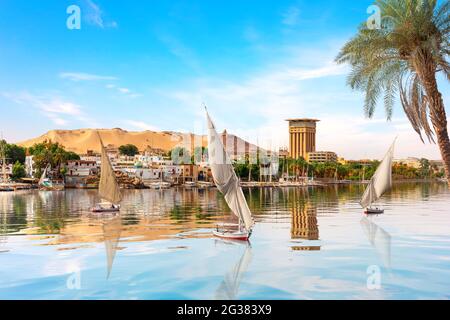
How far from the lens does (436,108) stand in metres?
16.9

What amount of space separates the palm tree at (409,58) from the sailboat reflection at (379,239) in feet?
13.5

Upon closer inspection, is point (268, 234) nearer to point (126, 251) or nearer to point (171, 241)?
point (171, 241)

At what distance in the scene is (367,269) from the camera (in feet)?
53.6

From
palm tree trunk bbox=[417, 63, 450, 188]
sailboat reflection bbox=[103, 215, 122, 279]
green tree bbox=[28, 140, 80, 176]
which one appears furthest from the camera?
green tree bbox=[28, 140, 80, 176]

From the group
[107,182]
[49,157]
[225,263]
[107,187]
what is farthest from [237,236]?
[49,157]

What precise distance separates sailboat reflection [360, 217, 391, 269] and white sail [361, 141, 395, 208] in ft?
20.2

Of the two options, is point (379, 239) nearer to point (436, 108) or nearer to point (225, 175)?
point (225, 175)

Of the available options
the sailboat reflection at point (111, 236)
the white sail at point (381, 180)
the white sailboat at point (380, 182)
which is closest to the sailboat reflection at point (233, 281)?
the sailboat reflection at point (111, 236)

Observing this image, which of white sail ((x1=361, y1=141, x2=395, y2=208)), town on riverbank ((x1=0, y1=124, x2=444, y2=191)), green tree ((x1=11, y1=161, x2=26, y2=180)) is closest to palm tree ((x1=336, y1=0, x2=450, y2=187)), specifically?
white sail ((x1=361, y1=141, x2=395, y2=208))

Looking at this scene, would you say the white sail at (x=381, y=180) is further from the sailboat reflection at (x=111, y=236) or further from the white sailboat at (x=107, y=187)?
the white sailboat at (x=107, y=187)

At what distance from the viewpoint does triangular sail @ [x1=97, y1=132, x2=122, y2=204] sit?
4072 cm

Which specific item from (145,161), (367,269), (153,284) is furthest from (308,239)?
(145,161)

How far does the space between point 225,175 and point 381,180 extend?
2168 centimetres

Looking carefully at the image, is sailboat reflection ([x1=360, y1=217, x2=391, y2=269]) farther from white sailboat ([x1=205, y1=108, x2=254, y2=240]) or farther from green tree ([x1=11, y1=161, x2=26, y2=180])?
green tree ([x1=11, y1=161, x2=26, y2=180])
